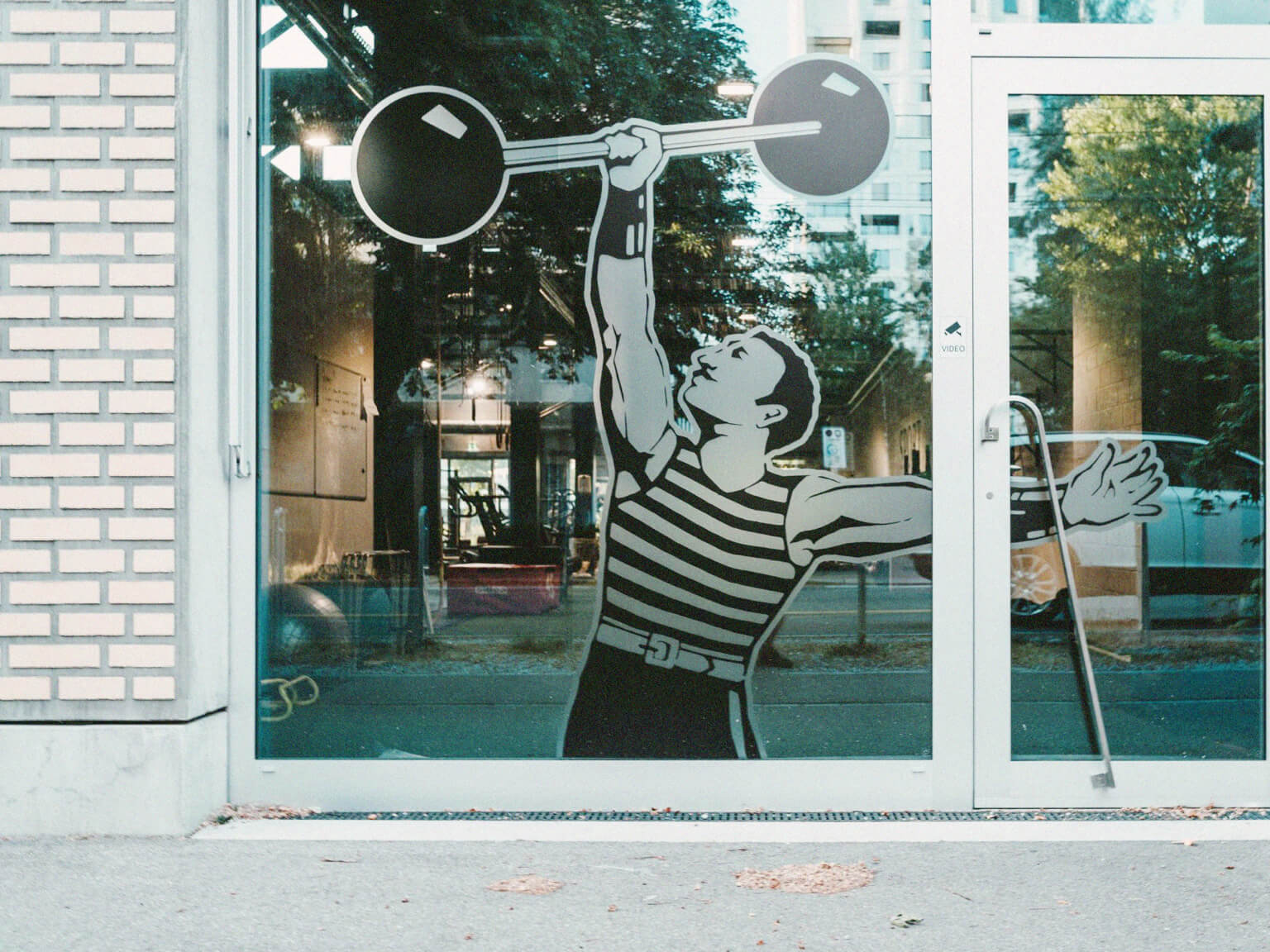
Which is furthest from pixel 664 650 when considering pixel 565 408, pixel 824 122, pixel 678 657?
pixel 824 122

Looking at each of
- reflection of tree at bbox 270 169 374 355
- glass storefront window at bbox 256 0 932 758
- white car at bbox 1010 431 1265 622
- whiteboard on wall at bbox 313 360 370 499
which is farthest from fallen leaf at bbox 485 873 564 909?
reflection of tree at bbox 270 169 374 355

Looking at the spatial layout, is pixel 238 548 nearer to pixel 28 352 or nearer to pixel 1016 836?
pixel 28 352

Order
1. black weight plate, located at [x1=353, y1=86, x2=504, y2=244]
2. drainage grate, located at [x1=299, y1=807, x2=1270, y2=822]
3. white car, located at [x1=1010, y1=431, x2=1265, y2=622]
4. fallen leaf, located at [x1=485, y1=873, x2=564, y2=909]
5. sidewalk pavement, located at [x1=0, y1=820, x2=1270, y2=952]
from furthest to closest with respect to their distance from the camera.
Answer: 1. black weight plate, located at [x1=353, y1=86, x2=504, y2=244]
2. white car, located at [x1=1010, y1=431, x2=1265, y2=622]
3. drainage grate, located at [x1=299, y1=807, x2=1270, y2=822]
4. fallen leaf, located at [x1=485, y1=873, x2=564, y2=909]
5. sidewalk pavement, located at [x1=0, y1=820, x2=1270, y2=952]

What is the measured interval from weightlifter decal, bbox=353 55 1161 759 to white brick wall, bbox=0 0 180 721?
77 centimetres

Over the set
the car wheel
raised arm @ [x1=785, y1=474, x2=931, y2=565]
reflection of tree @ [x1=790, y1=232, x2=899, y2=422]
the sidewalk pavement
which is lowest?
the sidewalk pavement

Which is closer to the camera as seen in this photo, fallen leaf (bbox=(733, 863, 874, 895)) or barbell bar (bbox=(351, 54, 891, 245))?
fallen leaf (bbox=(733, 863, 874, 895))

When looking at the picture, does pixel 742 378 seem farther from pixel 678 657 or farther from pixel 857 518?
pixel 678 657

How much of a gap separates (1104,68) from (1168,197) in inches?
20.0

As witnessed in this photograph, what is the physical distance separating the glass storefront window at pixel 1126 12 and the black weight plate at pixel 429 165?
1802 millimetres

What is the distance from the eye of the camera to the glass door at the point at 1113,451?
4.09 metres

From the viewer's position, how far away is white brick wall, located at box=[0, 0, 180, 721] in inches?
151

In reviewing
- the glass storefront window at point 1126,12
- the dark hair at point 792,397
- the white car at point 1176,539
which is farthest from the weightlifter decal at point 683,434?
the glass storefront window at point 1126,12

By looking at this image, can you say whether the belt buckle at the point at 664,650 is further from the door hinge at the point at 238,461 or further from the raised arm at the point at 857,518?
the door hinge at the point at 238,461

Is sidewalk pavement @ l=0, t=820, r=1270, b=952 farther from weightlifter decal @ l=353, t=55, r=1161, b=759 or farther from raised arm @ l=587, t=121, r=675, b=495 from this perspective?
raised arm @ l=587, t=121, r=675, b=495
